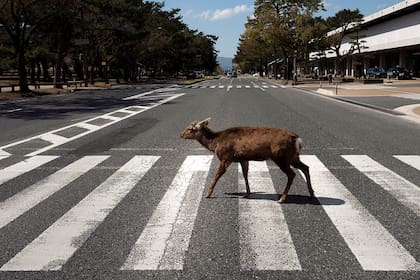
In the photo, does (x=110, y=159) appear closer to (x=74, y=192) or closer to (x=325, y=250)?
(x=74, y=192)

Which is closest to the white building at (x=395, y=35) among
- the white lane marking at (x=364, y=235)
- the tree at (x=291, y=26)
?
the tree at (x=291, y=26)

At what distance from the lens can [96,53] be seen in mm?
54875

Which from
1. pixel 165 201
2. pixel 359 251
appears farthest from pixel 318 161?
pixel 359 251

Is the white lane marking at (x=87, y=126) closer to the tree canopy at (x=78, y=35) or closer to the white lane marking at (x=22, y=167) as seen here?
the white lane marking at (x=22, y=167)

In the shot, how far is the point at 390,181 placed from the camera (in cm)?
711

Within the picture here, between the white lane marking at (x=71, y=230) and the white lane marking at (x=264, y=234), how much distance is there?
1.68 m

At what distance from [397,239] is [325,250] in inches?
33.8

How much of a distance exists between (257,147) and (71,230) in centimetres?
247

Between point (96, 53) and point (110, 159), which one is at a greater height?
point (96, 53)

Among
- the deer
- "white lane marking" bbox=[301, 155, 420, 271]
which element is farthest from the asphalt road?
the deer

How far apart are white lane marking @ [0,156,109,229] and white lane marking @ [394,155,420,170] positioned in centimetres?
590

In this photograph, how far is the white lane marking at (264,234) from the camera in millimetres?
4102

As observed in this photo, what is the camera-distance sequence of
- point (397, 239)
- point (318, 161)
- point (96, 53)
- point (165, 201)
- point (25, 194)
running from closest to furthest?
1. point (397, 239)
2. point (165, 201)
3. point (25, 194)
4. point (318, 161)
5. point (96, 53)

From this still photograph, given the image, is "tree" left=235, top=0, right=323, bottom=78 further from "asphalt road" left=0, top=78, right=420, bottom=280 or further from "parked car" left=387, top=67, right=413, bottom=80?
"asphalt road" left=0, top=78, right=420, bottom=280
